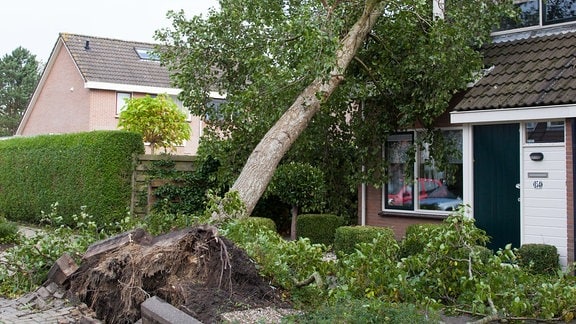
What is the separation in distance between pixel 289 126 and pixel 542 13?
5518 millimetres

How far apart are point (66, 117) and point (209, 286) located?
86.4 ft

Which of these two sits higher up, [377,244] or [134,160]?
[134,160]

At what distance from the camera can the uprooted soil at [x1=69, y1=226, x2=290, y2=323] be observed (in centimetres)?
579

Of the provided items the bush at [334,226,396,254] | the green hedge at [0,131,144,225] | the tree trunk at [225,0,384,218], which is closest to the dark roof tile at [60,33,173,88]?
the green hedge at [0,131,144,225]

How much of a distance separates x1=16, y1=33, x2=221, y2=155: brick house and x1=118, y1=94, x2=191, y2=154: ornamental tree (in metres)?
6.98

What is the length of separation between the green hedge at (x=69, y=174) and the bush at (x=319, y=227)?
14.2ft

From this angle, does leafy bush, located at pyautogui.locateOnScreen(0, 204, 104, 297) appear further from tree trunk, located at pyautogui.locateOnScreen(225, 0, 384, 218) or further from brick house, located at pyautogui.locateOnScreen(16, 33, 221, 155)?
brick house, located at pyautogui.locateOnScreen(16, 33, 221, 155)

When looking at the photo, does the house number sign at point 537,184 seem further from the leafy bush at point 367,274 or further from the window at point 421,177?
the leafy bush at point 367,274

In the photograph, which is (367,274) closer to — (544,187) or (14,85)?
(544,187)

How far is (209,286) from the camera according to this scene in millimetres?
5891

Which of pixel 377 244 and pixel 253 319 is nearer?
pixel 253 319

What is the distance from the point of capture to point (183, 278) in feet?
19.7

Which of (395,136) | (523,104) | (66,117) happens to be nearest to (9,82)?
(66,117)

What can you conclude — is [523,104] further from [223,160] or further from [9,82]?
[9,82]
